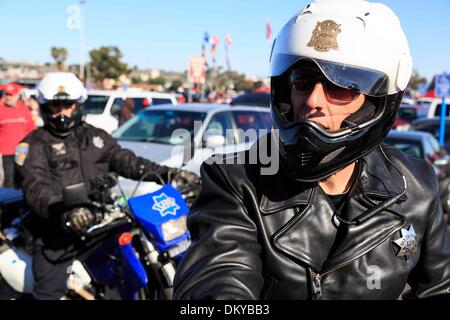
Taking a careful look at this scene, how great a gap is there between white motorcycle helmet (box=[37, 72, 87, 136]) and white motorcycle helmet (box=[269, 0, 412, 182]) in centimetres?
241

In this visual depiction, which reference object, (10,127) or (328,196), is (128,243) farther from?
(10,127)

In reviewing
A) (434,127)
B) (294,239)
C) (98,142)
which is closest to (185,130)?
(98,142)

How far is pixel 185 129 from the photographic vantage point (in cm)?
688

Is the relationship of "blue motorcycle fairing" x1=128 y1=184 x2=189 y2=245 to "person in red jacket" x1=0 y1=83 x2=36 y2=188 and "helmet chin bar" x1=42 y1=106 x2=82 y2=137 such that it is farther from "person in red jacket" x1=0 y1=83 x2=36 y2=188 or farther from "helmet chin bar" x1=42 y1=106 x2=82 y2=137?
"person in red jacket" x1=0 y1=83 x2=36 y2=188

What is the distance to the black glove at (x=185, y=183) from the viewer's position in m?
3.76

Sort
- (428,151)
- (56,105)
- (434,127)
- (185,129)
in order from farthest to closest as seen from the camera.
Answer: (434,127) < (428,151) < (185,129) < (56,105)

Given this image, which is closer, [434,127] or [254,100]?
[434,127]

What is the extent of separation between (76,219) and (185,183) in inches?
35.8

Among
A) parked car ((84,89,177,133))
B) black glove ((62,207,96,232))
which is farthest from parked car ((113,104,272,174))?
parked car ((84,89,177,133))

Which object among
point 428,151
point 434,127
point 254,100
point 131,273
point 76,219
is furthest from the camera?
point 254,100

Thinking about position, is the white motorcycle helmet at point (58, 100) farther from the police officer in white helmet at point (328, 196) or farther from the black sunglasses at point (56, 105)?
the police officer in white helmet at point (328, 196)

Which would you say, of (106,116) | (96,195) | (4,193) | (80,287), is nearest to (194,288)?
(96,195)

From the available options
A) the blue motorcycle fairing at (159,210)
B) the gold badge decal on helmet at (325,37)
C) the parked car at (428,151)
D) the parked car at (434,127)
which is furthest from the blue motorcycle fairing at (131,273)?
the parked car at (434,127)
